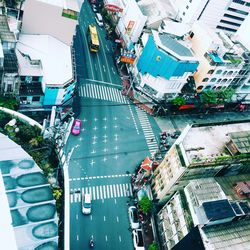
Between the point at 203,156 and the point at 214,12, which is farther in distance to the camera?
the point at 214,12

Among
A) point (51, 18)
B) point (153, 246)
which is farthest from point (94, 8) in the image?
point (153, 246)

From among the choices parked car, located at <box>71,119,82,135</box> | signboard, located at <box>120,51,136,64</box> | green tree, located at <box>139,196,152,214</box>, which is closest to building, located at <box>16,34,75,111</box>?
parked car, located at <box>71,119,82,135</box>

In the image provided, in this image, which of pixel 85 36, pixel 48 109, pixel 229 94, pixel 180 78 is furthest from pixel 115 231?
pixel 85 36

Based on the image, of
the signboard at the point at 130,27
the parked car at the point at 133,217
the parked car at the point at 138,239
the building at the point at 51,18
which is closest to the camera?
the parked car at the point at 138,239

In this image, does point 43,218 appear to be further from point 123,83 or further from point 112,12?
point 112,12

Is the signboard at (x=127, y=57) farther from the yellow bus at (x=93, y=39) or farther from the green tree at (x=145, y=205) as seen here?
the green tree at (x=145, y=205)

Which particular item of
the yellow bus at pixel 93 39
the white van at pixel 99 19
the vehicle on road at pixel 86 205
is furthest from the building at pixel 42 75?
the white van at pixel 99 19

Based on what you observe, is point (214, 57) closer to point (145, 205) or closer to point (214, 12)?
point (214, 12)
